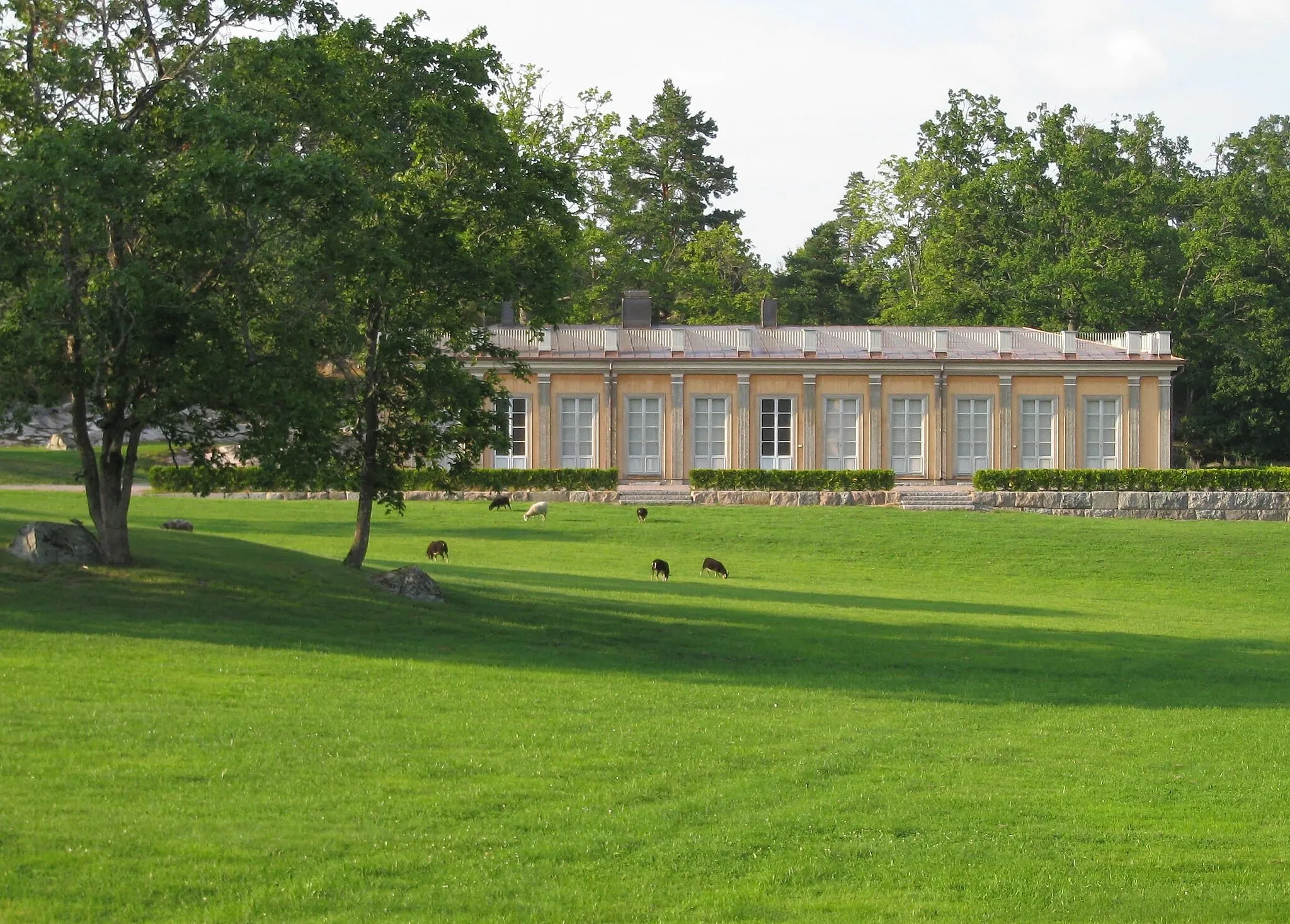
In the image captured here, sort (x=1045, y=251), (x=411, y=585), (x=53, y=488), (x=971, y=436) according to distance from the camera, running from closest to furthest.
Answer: (x=411, y=585) → (x=53, y=488) → (x=971, y=436) → (x=1045, y=251)

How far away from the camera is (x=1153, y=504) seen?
137ft

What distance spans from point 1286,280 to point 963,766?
179 ft

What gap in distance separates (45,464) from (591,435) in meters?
16.3

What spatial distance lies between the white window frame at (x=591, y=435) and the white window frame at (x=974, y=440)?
36.3 feet

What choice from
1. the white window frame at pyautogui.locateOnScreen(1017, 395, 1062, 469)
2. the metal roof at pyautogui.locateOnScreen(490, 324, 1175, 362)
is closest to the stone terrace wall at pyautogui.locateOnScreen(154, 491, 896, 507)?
the metal roof at pyautogui.locateOnScreen(490, 324, 1175, 362)

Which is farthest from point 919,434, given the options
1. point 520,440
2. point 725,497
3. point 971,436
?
point 520,440

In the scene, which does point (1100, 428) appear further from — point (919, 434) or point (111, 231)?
point (111, 231)

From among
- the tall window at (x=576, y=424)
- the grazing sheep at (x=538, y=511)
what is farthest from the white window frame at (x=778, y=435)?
the grazing sheep at (x=538, y=511)

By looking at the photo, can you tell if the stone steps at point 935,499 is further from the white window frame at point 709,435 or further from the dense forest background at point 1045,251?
the dense forest background at point 1045,251

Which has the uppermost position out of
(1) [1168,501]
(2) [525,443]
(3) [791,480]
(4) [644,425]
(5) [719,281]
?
(5) [719,281]

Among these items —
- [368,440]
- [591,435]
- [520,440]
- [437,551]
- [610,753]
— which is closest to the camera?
[610,753]

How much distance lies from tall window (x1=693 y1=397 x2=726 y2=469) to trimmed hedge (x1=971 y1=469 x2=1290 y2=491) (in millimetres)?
8079

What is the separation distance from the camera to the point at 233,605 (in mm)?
18391

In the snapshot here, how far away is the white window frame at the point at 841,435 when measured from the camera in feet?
154
